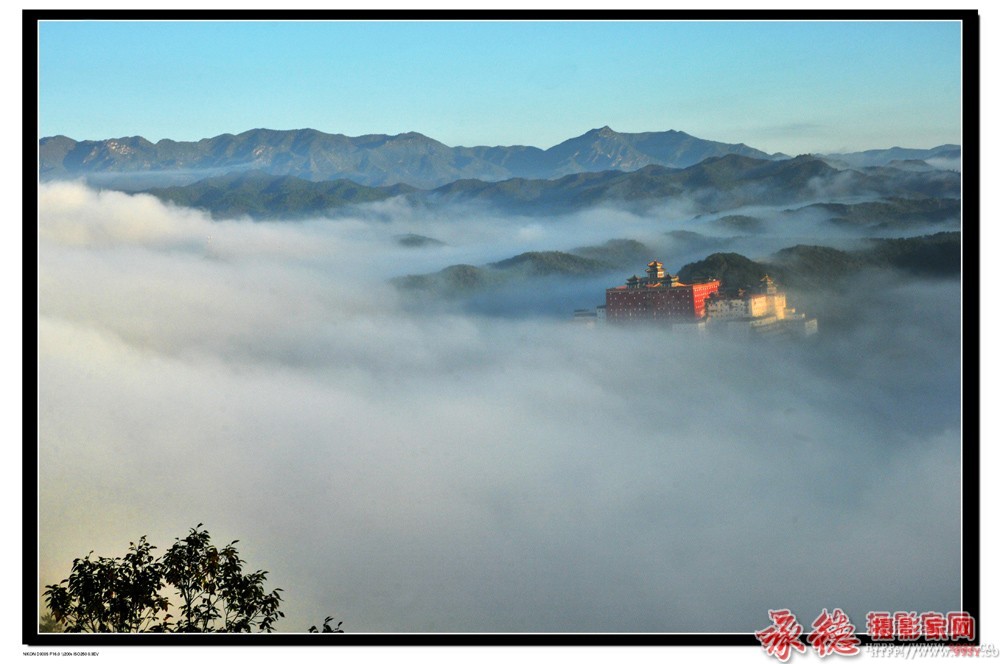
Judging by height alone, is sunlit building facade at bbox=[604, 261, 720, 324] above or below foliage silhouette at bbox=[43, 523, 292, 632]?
above

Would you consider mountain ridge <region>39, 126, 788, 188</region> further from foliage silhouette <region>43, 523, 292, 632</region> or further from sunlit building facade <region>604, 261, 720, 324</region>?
foliage silhouette <region>43, 523, 292, 632</region>

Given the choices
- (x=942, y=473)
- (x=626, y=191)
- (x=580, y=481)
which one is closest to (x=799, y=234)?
(x=626, y=191)

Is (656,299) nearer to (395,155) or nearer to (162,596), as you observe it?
(395,155)

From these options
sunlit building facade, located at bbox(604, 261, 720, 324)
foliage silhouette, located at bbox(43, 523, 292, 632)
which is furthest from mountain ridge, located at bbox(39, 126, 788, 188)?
foliage silhouette, located at bbox(43, 523, 292, 632)

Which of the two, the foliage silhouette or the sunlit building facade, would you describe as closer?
the foliage silhouette

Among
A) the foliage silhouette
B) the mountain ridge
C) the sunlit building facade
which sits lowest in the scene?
the foliage silhouette

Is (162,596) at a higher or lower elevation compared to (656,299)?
lower

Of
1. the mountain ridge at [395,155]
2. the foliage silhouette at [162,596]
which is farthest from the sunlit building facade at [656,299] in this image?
the foliage silhouette at [162,596]

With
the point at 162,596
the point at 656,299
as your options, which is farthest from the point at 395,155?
the point at 162,596

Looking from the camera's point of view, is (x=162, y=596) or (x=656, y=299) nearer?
(x=162, y=596)

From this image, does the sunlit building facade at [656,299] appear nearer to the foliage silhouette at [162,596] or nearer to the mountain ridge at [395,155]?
the mountain ridge at [395,155]

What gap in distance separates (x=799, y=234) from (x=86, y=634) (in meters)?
3.52

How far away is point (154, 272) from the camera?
4.75 meters

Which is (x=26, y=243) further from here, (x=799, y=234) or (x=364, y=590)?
(x=799, y=234)
